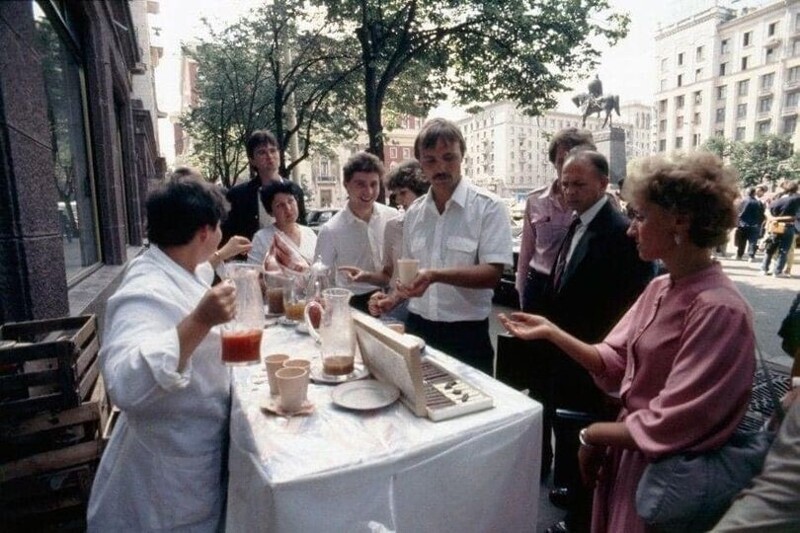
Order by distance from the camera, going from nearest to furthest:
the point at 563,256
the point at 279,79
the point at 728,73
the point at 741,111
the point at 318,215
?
1. the point at 563,256
2. the point at 279,79
3. the point at 318,215
4. the point at 741,111
5. the point at 728,73

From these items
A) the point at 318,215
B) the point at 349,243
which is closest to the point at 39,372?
the point at 349,243

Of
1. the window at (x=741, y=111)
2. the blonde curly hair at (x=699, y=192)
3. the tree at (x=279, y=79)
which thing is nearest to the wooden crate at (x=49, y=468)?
the blonde curly hair at (x=699, y=192)

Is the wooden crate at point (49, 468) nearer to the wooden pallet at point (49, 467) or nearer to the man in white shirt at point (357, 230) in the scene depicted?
the wooden pallet at point (49, 467)

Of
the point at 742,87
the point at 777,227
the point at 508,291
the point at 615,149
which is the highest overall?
the point at 742,87

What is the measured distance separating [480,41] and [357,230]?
8.72 m

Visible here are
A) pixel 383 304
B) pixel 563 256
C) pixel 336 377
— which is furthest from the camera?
pixel 563 256

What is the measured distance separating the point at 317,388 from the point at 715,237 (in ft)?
5.04

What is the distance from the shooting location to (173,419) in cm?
174

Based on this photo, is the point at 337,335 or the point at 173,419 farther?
the point at 337,335

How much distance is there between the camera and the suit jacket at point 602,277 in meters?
2.64

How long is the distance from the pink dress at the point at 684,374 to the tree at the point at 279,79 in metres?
10.0

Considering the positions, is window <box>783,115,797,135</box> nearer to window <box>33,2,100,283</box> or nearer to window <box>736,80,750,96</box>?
window <box>736,80,750,96</box>

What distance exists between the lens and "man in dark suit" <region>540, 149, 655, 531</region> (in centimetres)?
265

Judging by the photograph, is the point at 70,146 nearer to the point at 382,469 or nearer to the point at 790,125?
the point at 382,469
